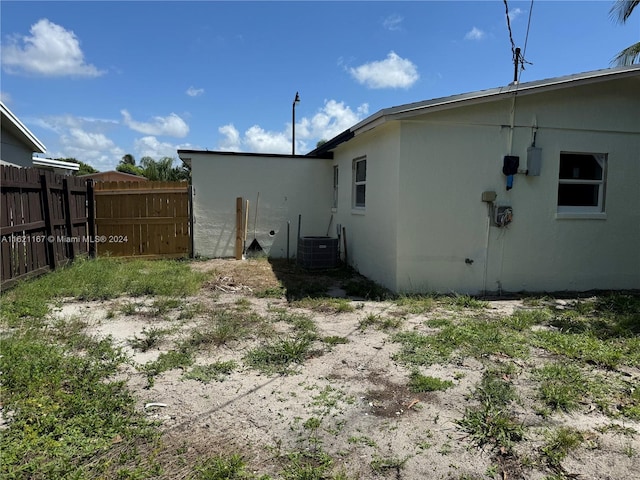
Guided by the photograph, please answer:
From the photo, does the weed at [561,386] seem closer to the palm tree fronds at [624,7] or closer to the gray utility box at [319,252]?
the gray utility box at [319,252]

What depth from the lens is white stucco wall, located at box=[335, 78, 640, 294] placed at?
617 centimetres

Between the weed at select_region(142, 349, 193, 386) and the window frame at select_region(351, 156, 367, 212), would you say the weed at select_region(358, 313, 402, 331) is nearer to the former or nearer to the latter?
the weed at select_region(142, 349, 193, 386)

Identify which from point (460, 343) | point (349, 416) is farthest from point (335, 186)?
point (349, 416)

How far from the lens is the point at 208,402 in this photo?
2938 millimetres

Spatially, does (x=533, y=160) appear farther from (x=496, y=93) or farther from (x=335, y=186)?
(x=335, y=186)

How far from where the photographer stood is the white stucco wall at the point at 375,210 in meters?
6.36

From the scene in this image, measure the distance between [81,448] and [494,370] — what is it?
311 cm

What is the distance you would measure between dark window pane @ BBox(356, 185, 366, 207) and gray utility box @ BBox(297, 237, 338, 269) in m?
0.92

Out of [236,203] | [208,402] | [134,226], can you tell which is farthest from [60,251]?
[208,402]

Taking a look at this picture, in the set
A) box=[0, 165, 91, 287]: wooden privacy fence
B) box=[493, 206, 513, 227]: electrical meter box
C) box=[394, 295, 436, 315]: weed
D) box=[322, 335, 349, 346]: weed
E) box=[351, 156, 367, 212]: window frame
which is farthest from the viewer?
box=[351, 156, 367, 212]: window frame

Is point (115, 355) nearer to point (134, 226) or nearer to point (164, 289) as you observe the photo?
point (164, 289)

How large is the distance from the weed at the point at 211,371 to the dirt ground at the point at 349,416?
7cm

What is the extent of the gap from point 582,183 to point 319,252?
4.79 meters

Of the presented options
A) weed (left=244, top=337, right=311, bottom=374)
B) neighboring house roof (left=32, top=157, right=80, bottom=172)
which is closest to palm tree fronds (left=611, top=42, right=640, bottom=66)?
weed (left=244, top=337, right=311, bottom=374)
